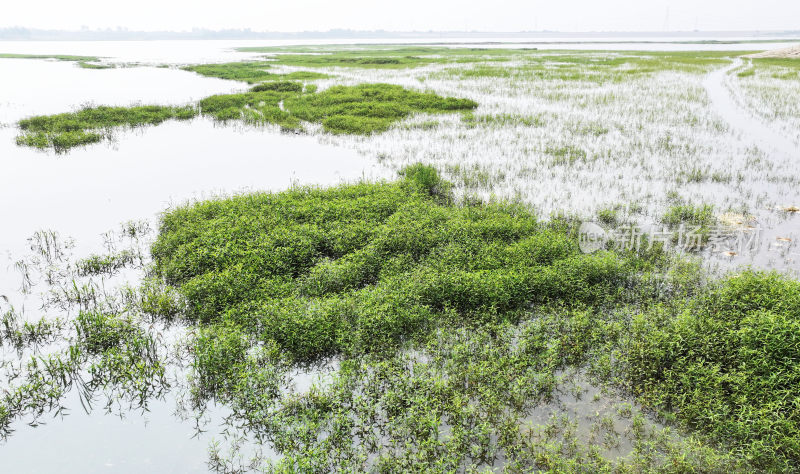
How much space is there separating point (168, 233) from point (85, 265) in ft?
6.32

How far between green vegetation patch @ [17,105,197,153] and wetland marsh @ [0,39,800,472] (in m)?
1.76

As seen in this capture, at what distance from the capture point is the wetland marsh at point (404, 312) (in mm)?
5723

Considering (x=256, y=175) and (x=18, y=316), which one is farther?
(x=256, y=175)

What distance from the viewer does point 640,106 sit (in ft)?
93.0

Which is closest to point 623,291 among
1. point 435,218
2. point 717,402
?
point 717,402

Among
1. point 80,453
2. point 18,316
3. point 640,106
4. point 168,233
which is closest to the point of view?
point 80,453

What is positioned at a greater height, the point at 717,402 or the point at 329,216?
the point at 329,216

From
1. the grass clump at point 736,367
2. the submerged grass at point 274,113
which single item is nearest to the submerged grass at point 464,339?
the grass clump at point 736,367

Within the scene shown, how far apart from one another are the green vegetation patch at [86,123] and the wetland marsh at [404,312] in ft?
5.77

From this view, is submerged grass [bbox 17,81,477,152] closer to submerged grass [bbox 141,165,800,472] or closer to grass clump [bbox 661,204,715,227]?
submerged grass [bbox 141,165,800,472]

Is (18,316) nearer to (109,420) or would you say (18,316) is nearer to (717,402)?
(109,420)

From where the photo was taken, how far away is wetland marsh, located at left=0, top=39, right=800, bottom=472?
18.8 ft

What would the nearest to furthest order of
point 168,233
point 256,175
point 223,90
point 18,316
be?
1. point 18,316
2. point 168,233
3. point 256,175
4. point 223,90

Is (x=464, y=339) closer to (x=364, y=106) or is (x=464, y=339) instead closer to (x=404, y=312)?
(x=404, y=312)
